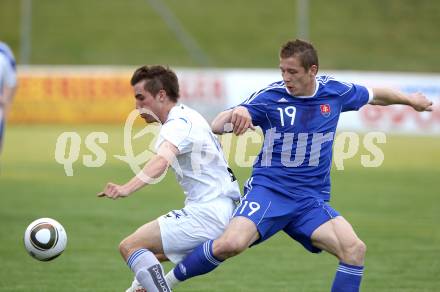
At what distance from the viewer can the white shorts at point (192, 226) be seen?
261 inches

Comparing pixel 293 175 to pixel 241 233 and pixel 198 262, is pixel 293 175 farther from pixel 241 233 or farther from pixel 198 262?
pixel 198 262

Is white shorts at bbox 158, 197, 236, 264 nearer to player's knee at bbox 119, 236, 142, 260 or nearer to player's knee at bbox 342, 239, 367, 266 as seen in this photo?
player's knee at bbox 119, 236, 142, 260

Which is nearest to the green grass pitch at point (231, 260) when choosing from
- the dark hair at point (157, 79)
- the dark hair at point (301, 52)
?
the dark hair at point (157, 79)

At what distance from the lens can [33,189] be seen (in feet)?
46.8

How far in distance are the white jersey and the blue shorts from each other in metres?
0.23

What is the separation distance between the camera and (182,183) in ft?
22.4

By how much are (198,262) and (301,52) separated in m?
1.82

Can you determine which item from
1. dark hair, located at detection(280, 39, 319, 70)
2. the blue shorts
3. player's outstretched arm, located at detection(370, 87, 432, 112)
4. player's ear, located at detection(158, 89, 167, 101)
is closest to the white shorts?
the blue shorts

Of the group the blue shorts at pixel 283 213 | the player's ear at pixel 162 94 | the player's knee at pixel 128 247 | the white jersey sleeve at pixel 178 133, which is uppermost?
the player's ear at pixel 162 94

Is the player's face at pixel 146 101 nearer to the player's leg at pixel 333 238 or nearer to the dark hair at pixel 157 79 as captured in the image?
the dark hair at pixel 157 79

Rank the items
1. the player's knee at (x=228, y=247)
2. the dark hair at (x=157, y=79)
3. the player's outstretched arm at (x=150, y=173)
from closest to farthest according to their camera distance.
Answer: the player's outstretched arm at (x=150, y=173)
the player's knee at (x=228, y=247)
the dark hair at (x=157, y=79)

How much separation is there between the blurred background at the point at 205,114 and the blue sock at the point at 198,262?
4.16ft

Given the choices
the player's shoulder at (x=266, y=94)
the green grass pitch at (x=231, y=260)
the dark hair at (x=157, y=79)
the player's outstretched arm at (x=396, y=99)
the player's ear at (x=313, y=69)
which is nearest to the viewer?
the dark hair at (x=157, y=79)

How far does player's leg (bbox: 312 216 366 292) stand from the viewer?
257 inches
